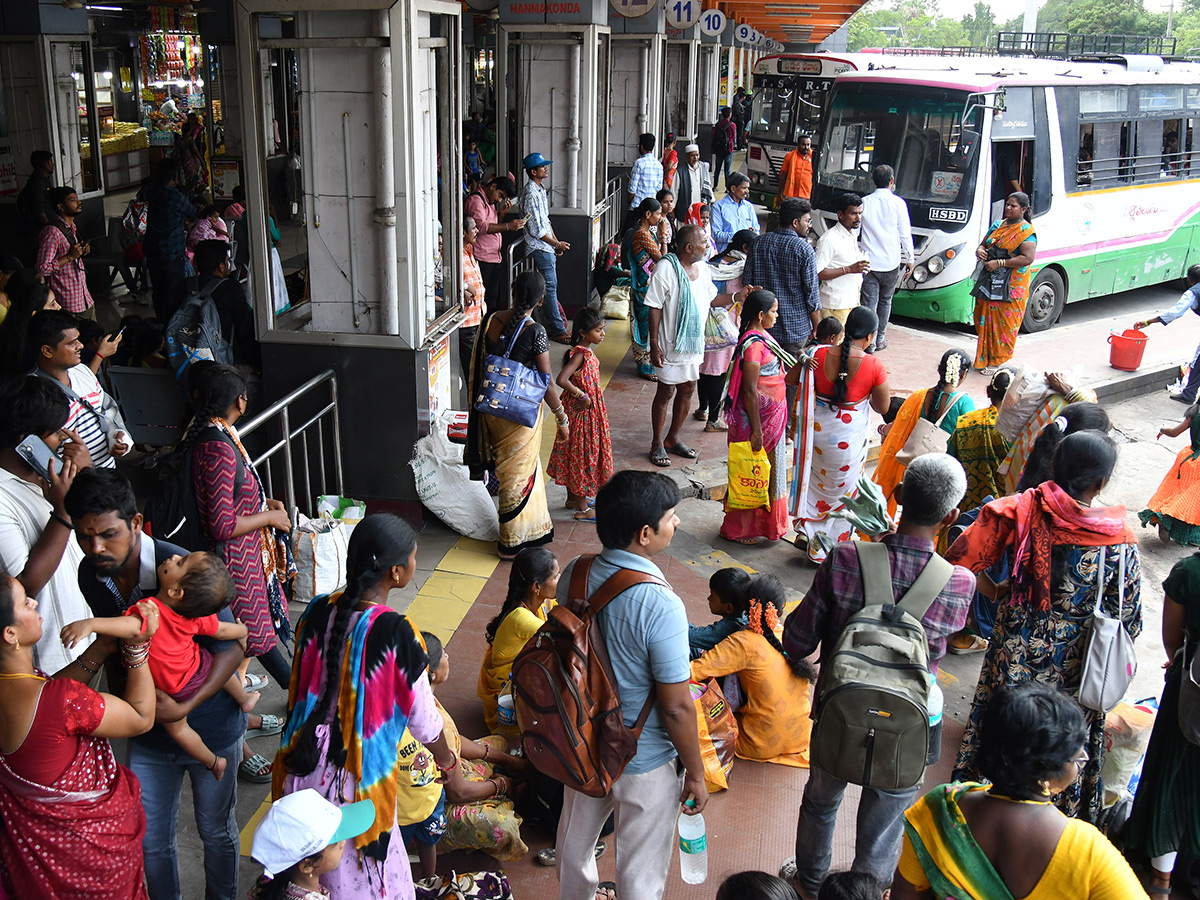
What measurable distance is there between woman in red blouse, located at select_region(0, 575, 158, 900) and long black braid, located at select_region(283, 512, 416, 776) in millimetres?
424

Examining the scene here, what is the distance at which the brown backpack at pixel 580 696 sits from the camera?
2.75 meters

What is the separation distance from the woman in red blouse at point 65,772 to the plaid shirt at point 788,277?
572 cm

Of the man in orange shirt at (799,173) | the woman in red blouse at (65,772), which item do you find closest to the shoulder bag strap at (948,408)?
the woman in red blouse at (65,772)

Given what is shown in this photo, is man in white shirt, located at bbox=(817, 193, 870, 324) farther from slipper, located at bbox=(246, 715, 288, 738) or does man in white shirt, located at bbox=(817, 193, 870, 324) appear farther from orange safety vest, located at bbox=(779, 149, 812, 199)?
→ orange safety vest, located at bbox=(779, 149, 812, 199)

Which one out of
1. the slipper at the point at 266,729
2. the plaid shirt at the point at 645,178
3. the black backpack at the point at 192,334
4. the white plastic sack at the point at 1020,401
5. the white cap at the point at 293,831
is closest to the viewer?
the white cap at the point at 293,831

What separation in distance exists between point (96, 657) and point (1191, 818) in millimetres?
3466

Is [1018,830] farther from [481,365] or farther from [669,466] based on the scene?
[669,466]

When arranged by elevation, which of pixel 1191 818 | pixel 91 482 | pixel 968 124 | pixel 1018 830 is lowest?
pixel 1191 818

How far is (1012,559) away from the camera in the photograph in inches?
144

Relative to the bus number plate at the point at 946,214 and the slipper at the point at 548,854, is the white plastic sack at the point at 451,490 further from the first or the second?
the bus number plate at the point at 946,214

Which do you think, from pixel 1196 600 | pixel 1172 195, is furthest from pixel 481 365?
pixel 1172 195

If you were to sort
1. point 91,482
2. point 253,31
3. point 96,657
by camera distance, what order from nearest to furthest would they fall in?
point 96,657 → point 91,482 → point 253,31

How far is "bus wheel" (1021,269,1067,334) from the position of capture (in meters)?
11.7

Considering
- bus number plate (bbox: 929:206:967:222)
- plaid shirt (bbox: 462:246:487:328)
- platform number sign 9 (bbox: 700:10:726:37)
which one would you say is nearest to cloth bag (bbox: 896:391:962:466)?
plaid shirt (bbox: 462:246:487:328)
